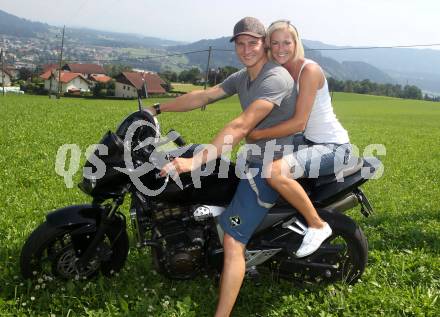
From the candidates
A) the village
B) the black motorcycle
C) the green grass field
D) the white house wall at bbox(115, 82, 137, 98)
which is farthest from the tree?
the black motorcycle

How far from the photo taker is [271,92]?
3.80 m

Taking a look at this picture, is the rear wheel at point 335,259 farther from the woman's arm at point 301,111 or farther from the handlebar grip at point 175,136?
the handlebar grip at point 175,136

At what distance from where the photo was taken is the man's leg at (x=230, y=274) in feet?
13.4

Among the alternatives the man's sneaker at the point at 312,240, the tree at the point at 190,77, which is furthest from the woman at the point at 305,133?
the tree at the point at 190,77

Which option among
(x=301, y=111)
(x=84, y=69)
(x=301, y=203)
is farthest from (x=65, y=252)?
(x=84, y=69)

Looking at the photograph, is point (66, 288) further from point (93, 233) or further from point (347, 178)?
point (347, 178)

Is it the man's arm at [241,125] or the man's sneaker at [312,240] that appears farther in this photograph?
the man's sneaker at [312,240]

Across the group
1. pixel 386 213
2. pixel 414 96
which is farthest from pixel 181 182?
pixel 414 96

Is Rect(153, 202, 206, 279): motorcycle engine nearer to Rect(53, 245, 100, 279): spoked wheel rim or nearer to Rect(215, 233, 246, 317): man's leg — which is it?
Rect(215, 233, 246, 317): man's leg

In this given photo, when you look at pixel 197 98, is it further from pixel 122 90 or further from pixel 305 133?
pixel 122 90

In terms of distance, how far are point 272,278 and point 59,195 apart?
4.12m

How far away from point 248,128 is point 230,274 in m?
1.36

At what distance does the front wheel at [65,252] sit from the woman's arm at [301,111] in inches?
70.3

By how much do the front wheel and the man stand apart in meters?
1.21
